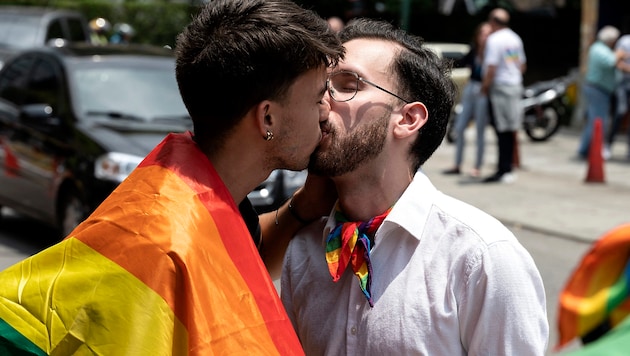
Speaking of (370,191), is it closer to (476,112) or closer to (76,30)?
(476,112)

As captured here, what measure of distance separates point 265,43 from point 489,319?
809 millimetres

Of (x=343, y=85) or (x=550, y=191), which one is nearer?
(x=343, y=85)

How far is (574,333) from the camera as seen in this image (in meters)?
1.25

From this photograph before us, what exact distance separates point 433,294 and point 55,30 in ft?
53.5

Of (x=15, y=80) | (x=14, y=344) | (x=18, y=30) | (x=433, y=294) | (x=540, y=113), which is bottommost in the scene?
(x=540, y=113)

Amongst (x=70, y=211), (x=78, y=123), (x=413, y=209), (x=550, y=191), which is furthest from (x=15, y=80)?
(x=413, y=209)

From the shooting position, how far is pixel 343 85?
2605 mm

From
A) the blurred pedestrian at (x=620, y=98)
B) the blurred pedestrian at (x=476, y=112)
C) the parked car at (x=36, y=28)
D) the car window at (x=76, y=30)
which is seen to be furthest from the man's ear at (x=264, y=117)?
the car window at (x=76, y=30)

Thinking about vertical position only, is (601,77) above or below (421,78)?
below

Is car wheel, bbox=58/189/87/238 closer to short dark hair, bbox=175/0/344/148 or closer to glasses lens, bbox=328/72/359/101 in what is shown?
glasses lens, bbox=328/72/359/101

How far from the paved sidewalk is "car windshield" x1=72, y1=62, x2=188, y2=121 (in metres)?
3.76

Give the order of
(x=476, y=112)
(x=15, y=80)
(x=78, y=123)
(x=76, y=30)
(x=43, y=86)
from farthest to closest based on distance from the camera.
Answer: (x=76, y=30) < (x=476, y=112) < (x=15, y=80) < (x=43, y=86) < (x=78, y=123)

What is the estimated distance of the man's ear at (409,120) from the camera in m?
2.62

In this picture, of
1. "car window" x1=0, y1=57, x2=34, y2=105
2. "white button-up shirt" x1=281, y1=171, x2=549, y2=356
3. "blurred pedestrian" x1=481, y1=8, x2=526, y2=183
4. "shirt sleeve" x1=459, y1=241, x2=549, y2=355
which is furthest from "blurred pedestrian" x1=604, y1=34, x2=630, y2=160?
"shirt sleeve" x1=459, y1=241, x2=549, y2=355
